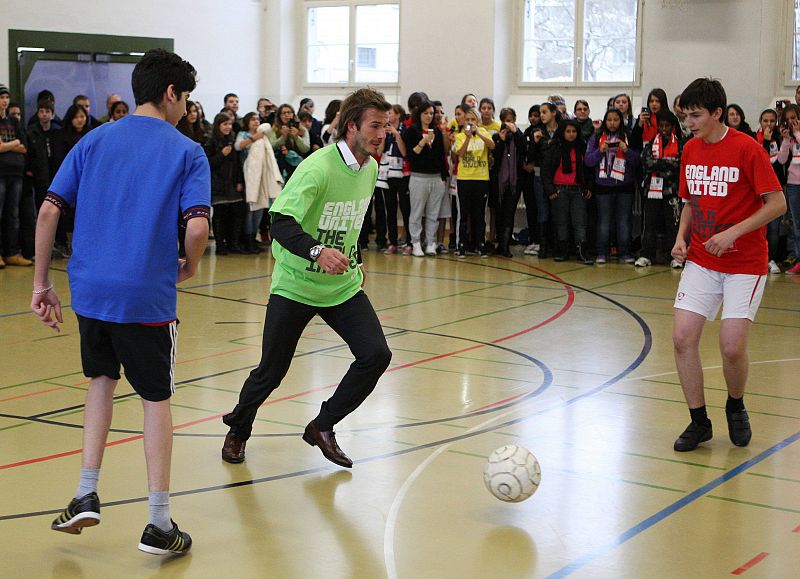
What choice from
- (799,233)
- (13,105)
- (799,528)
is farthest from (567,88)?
(799,528)

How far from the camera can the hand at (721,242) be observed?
5156 millimetres

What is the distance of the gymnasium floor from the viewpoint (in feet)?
13.2

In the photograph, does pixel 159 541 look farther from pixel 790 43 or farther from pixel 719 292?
pixel 790 43

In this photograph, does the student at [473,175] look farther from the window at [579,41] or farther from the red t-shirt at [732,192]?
the red t-shirt at [732,192]

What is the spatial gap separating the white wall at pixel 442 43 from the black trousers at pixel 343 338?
11.1 meters

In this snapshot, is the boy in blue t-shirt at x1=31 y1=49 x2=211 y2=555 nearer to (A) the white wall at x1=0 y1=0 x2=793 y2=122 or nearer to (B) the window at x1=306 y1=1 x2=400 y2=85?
(A) the white wall at x1=0 y1=0 x2=793 y2=122

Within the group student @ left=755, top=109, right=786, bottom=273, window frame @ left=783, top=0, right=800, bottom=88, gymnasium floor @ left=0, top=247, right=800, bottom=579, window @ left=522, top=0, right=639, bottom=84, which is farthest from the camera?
window @ left=522, top=0, right=639, bottom=84

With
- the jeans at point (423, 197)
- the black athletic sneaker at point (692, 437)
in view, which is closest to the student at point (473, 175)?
the jeans at point (423, 197)

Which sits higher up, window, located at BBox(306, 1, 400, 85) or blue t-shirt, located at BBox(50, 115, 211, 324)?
window, located at BBox(306, 1, 400, 85)

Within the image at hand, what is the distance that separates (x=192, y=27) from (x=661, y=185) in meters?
8.34

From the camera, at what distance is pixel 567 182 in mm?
13188

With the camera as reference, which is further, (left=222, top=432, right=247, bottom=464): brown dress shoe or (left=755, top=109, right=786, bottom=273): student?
(left=755, top=109, right=786, bottom=273): student

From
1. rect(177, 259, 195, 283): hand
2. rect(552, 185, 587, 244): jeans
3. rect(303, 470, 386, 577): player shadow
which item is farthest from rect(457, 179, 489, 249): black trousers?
rect(177, 259, 195, 283): hand

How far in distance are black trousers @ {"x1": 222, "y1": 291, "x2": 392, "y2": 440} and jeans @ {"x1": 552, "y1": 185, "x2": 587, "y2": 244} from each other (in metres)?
8.50
